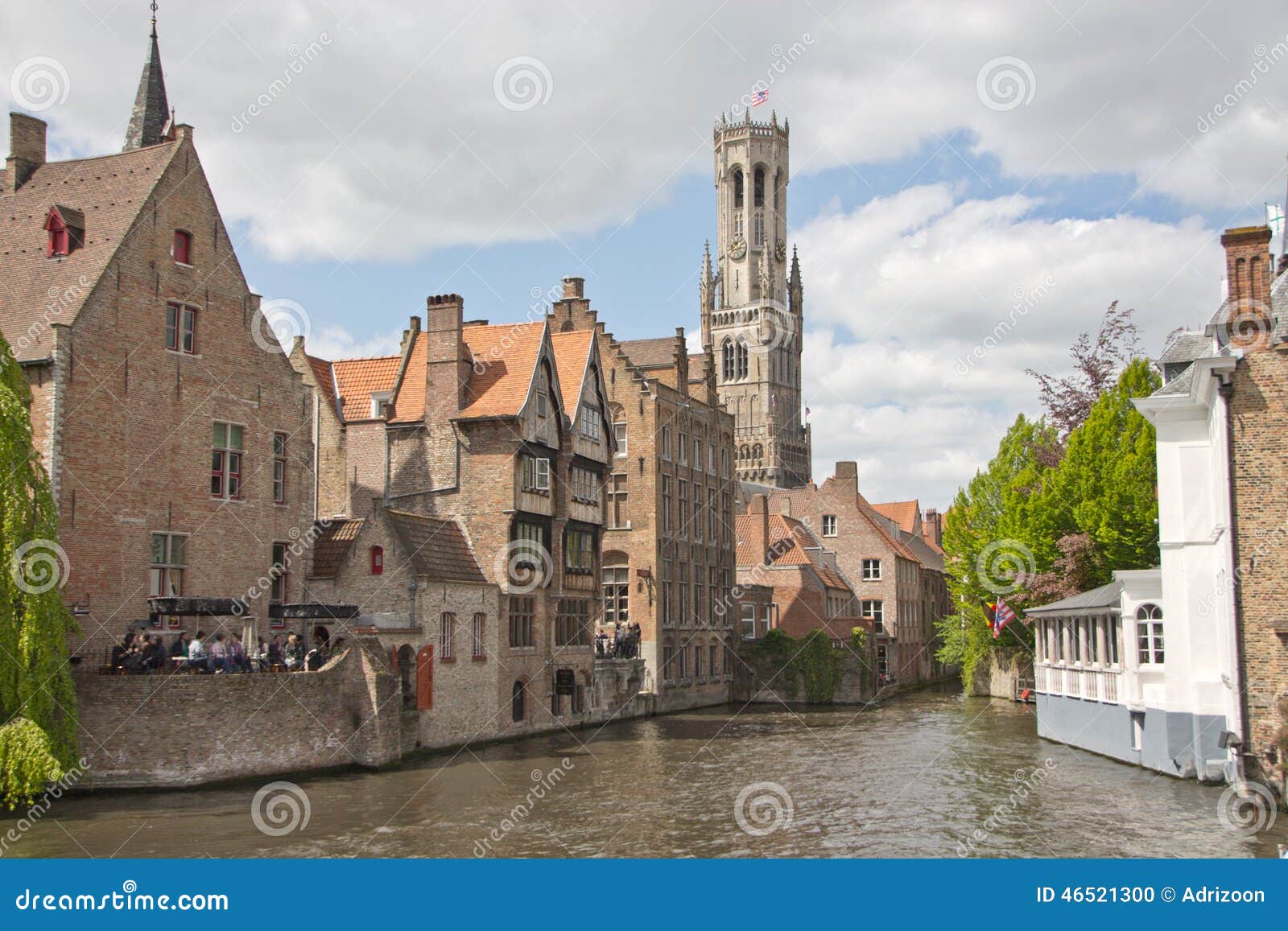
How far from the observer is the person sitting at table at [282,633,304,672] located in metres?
29.4

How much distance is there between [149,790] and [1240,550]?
22163 millimetres

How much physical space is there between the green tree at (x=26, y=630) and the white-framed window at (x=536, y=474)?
16.0 m

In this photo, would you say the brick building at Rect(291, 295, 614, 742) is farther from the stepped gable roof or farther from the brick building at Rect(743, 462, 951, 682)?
the brick building at Rect(743, 462, 951, 682)

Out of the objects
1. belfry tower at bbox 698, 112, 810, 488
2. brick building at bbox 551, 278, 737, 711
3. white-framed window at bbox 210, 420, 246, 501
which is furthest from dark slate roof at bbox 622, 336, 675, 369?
belfry tower at bbox 698, 112, 810, 488

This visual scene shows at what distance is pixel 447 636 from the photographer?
33.8 m

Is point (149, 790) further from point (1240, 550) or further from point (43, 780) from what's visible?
point (1240, 550)

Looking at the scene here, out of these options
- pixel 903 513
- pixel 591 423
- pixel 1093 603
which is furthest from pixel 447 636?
pixel 903 513

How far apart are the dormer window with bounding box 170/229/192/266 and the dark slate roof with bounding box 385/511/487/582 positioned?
8.29 meters

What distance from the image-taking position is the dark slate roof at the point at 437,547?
33.2m

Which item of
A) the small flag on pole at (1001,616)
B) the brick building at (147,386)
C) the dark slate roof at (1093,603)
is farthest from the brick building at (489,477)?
the small flag on pole at (1001,616)

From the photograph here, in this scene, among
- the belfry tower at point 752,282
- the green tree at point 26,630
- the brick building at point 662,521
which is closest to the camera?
the green tree at point 26,630

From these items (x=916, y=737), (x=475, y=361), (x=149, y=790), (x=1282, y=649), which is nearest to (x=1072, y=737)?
(x=916, y=737)

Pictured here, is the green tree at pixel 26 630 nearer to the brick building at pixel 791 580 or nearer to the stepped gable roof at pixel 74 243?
the stepped gable roof at pixel 74 243

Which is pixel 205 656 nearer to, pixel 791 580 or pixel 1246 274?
pixel 1246 274
